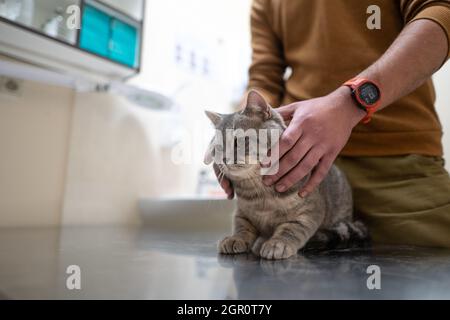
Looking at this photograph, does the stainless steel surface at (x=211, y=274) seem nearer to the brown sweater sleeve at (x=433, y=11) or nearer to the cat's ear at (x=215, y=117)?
the cat's ear at (x=215, y=117)

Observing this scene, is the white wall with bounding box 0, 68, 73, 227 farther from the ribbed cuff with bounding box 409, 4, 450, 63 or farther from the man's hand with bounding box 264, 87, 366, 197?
the ribbed cuff with bounding box 409, 4, 450, 63

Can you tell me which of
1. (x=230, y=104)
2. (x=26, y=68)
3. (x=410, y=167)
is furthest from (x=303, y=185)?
(x=230, y=104)

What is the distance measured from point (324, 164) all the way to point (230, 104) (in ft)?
6.28

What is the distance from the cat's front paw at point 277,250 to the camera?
722mm

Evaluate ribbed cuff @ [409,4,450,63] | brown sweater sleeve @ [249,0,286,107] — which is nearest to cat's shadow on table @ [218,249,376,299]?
ribbed cuff @ [409,4,450,63]

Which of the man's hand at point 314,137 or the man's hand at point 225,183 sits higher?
the man's hand at point 314,137

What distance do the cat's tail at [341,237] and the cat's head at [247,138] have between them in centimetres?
25

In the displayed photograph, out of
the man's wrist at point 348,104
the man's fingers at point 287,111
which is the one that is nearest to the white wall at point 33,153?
the man's fingers at point 287,111

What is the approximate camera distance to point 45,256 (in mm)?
752

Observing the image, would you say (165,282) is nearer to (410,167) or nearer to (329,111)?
(329,111)

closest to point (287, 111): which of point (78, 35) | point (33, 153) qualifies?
point (78, 35)

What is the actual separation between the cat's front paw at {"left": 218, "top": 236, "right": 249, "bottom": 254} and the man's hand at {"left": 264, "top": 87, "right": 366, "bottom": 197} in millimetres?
166

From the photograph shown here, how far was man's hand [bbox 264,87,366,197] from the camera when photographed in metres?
0.72
